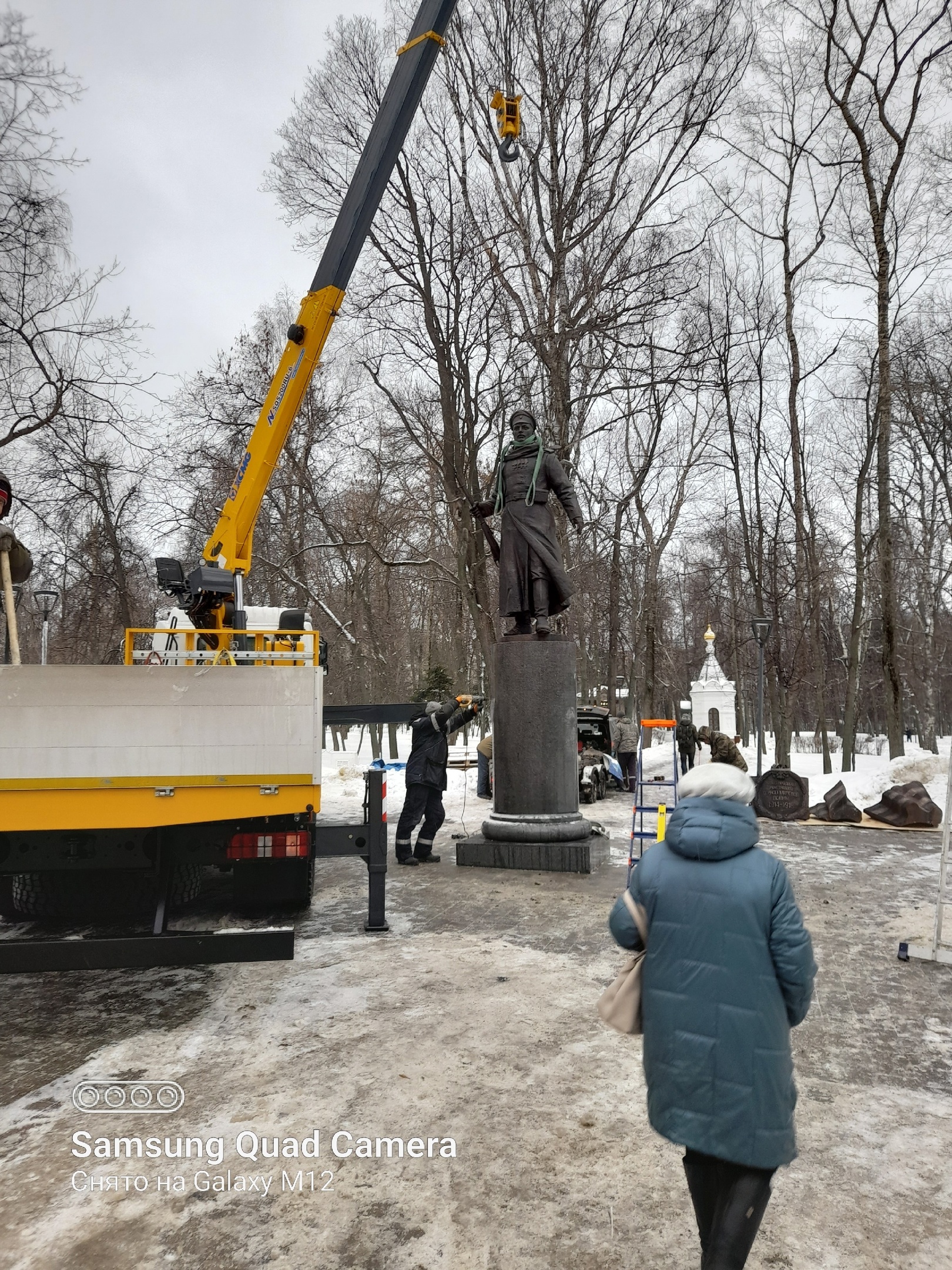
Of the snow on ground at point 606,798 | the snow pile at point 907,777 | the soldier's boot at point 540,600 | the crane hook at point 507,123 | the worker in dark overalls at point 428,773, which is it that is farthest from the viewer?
the snow pile at point 907,777

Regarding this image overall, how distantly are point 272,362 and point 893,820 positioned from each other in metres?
19.4

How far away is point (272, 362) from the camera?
2419 cm

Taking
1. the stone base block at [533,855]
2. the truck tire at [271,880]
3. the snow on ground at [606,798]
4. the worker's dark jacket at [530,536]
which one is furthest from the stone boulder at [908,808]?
the truck tire at [271,880]

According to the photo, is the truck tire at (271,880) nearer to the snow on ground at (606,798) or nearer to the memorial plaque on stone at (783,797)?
the snow on ground at (606,798)

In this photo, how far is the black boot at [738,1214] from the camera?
222 cm

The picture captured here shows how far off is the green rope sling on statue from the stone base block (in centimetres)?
391

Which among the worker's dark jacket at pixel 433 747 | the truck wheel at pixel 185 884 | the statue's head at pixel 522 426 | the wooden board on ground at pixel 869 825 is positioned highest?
the statue's head at pixel 522 426

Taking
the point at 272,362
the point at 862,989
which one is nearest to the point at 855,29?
the point at 272,362

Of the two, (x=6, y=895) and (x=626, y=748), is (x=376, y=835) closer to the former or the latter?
(x=6, y=895)

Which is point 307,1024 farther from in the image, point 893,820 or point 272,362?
point 272,362

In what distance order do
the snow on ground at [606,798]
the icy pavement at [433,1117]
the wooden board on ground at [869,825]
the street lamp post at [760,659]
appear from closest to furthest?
the icy pavement at [433,1117] < the wooden board on ground at [869,825] < the snow on ground at [606,798] < the street lamp post at [760,659]

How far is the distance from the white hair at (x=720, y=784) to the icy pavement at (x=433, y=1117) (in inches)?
60.3

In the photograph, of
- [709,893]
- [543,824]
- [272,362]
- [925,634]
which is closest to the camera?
[709,893]

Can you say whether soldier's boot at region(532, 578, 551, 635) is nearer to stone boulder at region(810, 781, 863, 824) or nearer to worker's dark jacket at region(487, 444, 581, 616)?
worker's dark jacket at region(487, 444, 581, 616)
